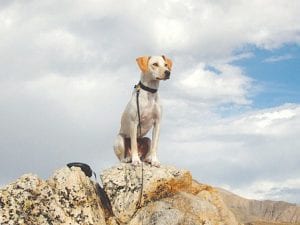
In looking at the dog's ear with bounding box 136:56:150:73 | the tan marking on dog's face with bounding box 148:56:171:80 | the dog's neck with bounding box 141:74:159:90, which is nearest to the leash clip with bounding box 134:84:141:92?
the dog's neck with bounding box 141:74:159:90

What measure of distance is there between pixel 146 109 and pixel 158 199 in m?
2.46

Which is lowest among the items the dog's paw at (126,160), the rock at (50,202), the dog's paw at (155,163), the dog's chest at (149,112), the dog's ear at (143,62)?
the rock at (50,202)

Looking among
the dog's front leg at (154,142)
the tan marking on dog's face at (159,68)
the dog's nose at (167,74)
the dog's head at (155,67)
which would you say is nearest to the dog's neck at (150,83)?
the dog's head at (155,67)

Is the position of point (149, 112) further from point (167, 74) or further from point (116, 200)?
point (116, 200)

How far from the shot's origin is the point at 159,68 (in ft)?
45.9

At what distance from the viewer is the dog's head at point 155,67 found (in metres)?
13.9

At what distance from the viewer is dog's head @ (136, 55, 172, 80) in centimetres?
1393

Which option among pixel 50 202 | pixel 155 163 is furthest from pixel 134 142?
pixel 50 202

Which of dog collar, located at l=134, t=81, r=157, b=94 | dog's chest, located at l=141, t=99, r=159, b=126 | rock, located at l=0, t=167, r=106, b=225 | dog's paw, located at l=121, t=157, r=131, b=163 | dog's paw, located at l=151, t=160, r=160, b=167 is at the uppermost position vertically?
dog collar, located at l=134, t=81, r=157, b=94

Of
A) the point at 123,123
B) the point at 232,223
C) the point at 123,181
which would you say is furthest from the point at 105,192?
the point at 232,223

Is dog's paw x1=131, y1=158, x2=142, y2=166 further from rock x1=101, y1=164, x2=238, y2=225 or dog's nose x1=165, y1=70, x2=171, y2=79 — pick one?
dog's nose x1=165, y1=70, x2=171, y2=79

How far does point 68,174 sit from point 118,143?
225 cm

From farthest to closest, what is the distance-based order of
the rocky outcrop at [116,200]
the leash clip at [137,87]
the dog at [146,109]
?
1. the leash clip at [137,87]
2. the dog at [146,109]
3. the rocky outcrop at [116,200]

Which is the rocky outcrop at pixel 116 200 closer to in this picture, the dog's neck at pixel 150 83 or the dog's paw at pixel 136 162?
the dog's paw at pixel 136 162
